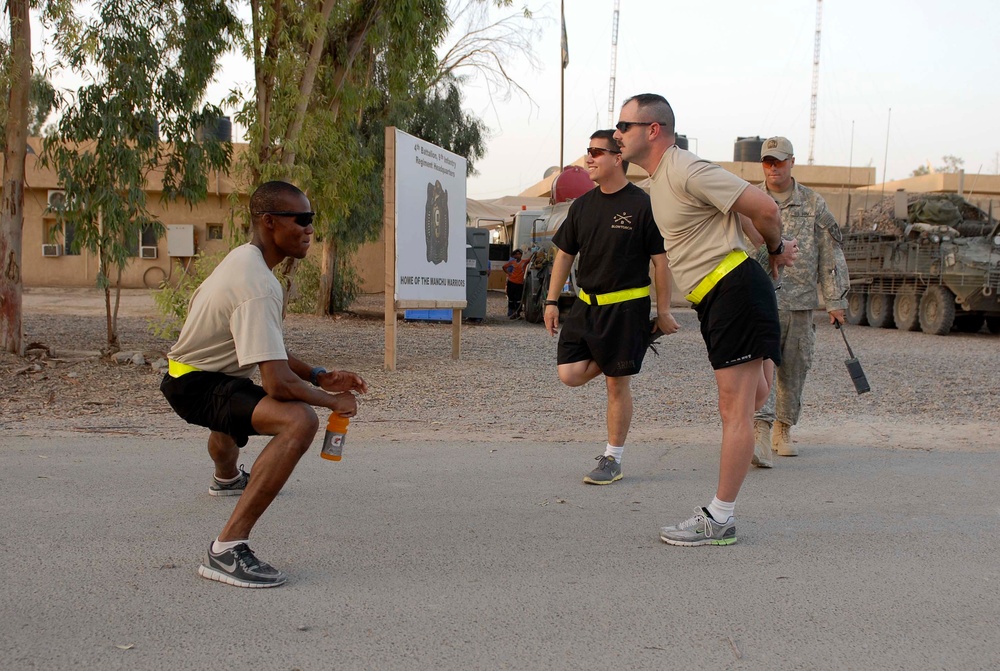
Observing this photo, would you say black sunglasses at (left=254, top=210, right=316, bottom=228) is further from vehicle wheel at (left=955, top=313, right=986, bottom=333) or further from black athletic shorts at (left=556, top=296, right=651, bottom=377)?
vehicle wheel at (left=955, top=313, right=986, bottom=333)

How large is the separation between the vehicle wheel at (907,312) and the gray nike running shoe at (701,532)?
54.2 ft

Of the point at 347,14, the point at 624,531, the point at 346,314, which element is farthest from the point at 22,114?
the point at 346,314

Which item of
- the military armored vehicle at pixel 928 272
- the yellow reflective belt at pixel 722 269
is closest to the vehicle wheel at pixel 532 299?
the military armored vehicle at pixel 928 272

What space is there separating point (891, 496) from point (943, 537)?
77 centimetres

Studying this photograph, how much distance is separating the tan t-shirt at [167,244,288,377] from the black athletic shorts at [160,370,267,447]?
5cm

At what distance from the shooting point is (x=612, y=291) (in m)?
5.22

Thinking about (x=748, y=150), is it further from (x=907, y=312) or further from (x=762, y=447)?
(x=762, y=447)

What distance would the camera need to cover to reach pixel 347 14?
10422mm

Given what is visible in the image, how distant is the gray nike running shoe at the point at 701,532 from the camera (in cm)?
410

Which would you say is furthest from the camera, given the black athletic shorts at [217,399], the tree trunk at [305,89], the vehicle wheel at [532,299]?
the vehicle wheel at [532,299]

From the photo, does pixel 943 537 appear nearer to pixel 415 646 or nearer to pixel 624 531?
pixel 624 531

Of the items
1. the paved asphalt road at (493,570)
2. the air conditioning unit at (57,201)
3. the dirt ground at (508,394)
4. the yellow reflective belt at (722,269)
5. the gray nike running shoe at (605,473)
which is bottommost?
the dirt ground at (508,394)

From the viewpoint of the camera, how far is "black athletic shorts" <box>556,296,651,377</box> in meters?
5.15

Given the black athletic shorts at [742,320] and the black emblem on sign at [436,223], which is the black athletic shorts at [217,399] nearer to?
the black athletic shorts at [742,320]
